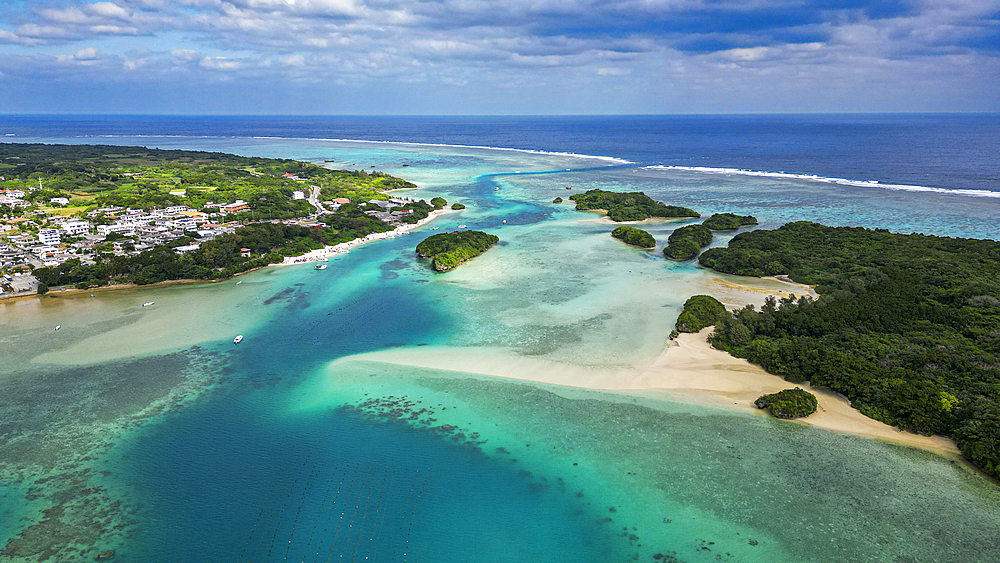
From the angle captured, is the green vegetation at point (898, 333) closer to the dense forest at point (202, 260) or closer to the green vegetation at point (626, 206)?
the green vegetation at point (626, 206)

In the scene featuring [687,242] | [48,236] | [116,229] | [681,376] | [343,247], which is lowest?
[681,376]

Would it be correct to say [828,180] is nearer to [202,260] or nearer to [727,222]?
[727,222]

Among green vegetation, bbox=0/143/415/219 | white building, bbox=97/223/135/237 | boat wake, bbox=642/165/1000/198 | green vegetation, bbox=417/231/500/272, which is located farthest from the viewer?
boat wake, bbox=642/165/1000/198

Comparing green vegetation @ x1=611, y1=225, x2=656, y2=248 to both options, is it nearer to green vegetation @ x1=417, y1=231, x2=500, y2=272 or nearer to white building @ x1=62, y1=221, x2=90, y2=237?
green vegetation @ x1=417, y1=231, x2=500, y2=272

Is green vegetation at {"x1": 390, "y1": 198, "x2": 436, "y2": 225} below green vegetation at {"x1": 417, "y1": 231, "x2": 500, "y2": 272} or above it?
above

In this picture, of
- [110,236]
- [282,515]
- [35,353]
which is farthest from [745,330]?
[110,236]

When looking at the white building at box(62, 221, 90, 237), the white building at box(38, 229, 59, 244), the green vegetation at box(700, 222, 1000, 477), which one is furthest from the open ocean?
the white building at box(62, 221, 90, 237)

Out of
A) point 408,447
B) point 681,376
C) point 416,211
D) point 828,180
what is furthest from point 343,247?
point 828,180
